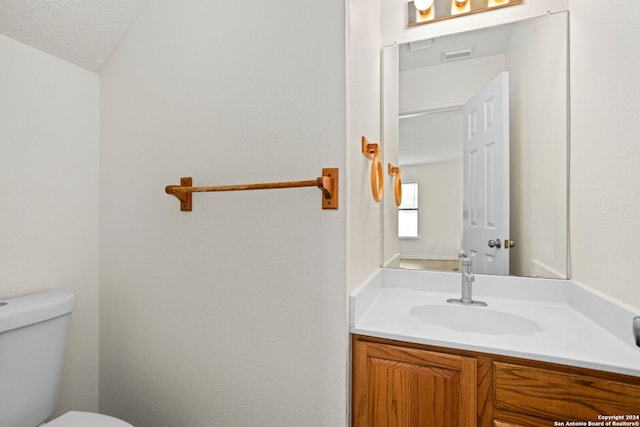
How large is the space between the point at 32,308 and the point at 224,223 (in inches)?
27.8

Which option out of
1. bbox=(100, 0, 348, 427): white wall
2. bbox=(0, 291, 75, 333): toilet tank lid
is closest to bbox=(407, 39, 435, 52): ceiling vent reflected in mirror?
bbox=(100, 0, 348, 427): white wall

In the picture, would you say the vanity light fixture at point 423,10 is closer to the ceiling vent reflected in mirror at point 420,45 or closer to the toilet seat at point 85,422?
the ceiling vent reflected in mirror at point 420,45

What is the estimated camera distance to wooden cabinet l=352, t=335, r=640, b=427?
765 mm

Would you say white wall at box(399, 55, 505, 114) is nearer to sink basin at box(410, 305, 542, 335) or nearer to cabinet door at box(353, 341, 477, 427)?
sink basin at box(410, 305, 542, 335)

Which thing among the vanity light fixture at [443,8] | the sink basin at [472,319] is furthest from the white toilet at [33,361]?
the vanity light fixture at [443,8]

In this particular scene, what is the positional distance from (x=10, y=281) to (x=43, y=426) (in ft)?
1.79

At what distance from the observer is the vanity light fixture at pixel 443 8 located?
1.39m

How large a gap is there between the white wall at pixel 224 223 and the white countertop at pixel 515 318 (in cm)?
23

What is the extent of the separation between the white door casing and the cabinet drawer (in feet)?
2.06

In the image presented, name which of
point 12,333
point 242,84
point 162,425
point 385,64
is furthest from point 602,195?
point 12,333

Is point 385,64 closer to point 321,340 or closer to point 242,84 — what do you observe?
point 242,84

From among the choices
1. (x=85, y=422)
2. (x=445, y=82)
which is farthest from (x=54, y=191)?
(x=445, y=82)

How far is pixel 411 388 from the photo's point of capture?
0.91 metres

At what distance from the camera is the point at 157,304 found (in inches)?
Answer: 51.3
